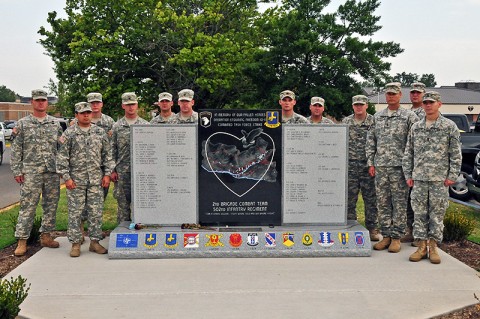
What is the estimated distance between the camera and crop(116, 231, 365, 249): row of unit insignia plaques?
664 centimetres

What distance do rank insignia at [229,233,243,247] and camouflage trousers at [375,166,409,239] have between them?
1.93m

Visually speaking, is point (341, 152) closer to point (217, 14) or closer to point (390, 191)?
point (390, 191)

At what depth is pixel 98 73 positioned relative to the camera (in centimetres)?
2152

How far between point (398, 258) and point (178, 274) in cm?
281

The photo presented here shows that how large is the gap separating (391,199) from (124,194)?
3.74 metres

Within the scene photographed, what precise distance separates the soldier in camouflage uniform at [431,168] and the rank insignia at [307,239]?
1.26 metres

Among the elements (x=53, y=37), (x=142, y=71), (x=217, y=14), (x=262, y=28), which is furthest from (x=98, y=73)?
(x=262, y=28)

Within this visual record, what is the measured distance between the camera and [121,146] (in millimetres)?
7324

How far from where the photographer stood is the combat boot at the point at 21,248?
6.84 m

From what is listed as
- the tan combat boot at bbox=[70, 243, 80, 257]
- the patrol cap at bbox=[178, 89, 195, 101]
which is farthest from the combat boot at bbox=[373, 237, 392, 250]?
the tan combat boot at bbox=[70, 243, 80, 257]

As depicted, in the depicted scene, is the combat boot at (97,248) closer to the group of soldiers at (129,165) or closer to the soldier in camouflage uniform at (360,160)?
the group of soldiers at (129,165)

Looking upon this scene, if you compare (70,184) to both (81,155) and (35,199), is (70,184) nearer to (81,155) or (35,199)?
(81,155)

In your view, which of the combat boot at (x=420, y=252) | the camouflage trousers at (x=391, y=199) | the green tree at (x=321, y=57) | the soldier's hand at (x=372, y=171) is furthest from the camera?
the green tree at (x=321, y=57)

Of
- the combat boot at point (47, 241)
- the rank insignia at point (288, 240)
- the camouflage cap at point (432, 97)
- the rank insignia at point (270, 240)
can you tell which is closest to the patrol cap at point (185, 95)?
the rank insignia at point (270, 240)
